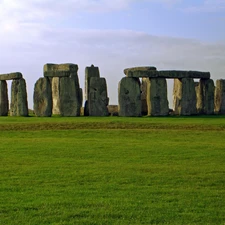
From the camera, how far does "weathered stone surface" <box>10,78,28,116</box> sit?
30562 mm

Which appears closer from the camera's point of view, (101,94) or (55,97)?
(101,94)

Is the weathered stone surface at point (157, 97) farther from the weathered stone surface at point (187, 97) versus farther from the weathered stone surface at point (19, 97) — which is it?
the weathered stone surface at point (19, 97)

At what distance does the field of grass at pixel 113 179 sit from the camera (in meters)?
8.41

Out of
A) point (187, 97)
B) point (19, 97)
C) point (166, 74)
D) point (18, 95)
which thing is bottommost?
point (187, 97)

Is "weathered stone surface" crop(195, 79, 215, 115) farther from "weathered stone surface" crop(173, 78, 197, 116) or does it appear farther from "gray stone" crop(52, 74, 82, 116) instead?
"gray stone" crop(52, 74, 82, 116)

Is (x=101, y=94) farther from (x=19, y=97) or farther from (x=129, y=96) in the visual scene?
(x=19, y=97)

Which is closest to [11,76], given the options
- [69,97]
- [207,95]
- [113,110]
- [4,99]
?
[4,99]

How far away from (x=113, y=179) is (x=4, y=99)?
22695 millimetres

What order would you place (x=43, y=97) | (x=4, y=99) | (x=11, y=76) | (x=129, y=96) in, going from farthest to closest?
(x=4, y=99), (x=11, y=76), (x=43, y=97), (x=129, y=96)

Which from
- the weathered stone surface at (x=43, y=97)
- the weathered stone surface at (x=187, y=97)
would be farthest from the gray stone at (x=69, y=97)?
the weathered stone surface at (x=187, y=97)

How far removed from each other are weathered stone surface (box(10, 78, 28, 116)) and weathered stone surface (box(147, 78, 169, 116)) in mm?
7628

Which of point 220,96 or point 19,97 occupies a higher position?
point 19,97

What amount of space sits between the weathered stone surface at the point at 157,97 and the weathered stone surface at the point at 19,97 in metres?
7.63

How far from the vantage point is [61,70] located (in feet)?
101
